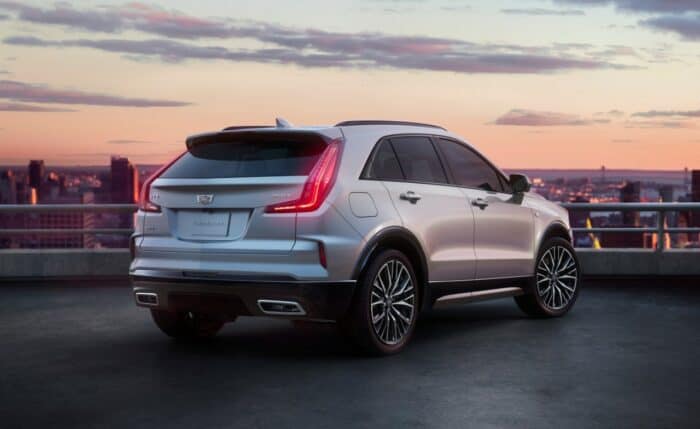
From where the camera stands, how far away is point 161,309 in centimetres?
855

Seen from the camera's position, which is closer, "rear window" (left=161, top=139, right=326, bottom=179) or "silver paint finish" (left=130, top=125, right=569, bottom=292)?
"silver paint finish" (left=130, top=125, right=569, bottom=292)

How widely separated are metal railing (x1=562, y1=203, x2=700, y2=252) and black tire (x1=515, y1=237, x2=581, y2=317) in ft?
12.1

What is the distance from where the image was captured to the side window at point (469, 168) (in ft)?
30.7

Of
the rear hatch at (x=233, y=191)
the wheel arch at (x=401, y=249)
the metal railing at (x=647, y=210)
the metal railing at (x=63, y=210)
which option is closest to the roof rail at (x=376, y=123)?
the rear hatch at (x=233, y=191)

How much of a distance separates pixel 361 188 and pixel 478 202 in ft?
6.33

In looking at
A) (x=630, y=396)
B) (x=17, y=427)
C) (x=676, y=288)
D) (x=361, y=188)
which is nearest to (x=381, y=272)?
(x=361, y=188)

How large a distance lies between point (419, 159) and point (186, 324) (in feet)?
8.24

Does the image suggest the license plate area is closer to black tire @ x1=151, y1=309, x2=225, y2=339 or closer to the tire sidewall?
the tire sidewall

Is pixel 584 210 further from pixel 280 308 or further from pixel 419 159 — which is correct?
pixel 280 308

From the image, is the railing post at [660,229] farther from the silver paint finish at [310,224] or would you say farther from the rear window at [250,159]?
the rear window at [250,159]

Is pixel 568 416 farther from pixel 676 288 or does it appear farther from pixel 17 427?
pixel 676 288

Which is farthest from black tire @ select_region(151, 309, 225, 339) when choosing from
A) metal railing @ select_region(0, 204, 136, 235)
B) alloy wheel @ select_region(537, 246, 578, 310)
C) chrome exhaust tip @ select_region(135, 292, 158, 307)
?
metal railing @ select_region(0, 204, 136, 235)

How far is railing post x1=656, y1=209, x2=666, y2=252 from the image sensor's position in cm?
1511

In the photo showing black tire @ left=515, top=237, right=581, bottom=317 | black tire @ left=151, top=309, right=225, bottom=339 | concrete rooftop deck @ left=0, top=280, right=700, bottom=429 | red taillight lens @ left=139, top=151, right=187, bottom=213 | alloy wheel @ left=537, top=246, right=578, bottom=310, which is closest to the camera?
concrete rooftop deck @ left=0, top=280, right=700, bottom=429
